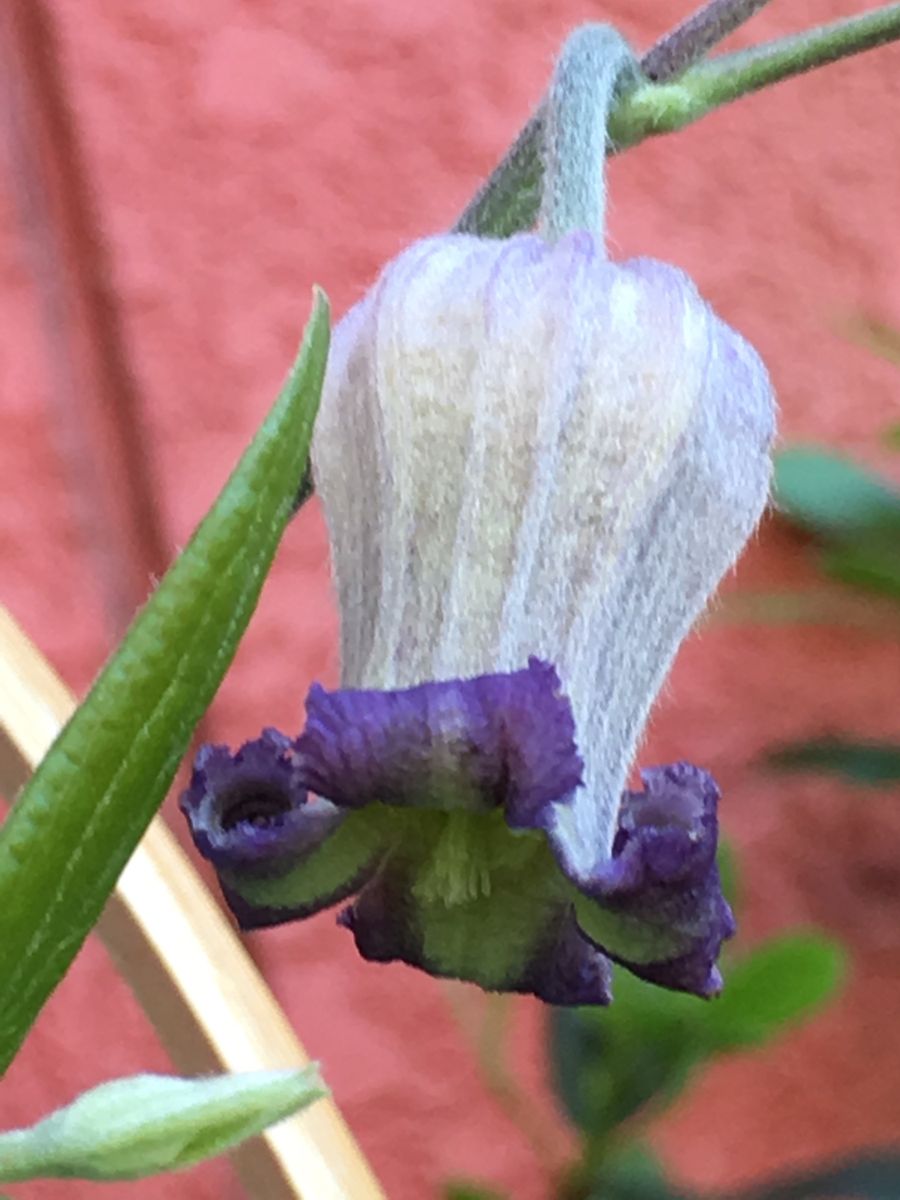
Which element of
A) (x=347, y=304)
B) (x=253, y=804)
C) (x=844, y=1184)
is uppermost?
(x=347, y=304)

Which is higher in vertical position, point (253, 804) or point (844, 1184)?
point (253, 804)

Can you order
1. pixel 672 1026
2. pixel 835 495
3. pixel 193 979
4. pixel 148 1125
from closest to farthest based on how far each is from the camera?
pixel 148 1125
pixel 193 979
pixel 672 1026
pixel 835 495

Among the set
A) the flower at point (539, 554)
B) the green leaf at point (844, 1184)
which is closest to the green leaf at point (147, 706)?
the flower at point (539, 554)

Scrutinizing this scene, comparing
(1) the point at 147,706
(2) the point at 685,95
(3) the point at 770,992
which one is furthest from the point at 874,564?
(1) the point at 147,706

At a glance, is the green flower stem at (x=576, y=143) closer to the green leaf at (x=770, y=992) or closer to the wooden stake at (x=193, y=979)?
the wooden stake at (x=193, y=979)

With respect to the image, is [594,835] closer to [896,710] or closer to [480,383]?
[480,383]

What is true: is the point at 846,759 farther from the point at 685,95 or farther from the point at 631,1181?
the point at 685,95

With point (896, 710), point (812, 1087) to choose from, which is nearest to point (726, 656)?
point (896, 710)
